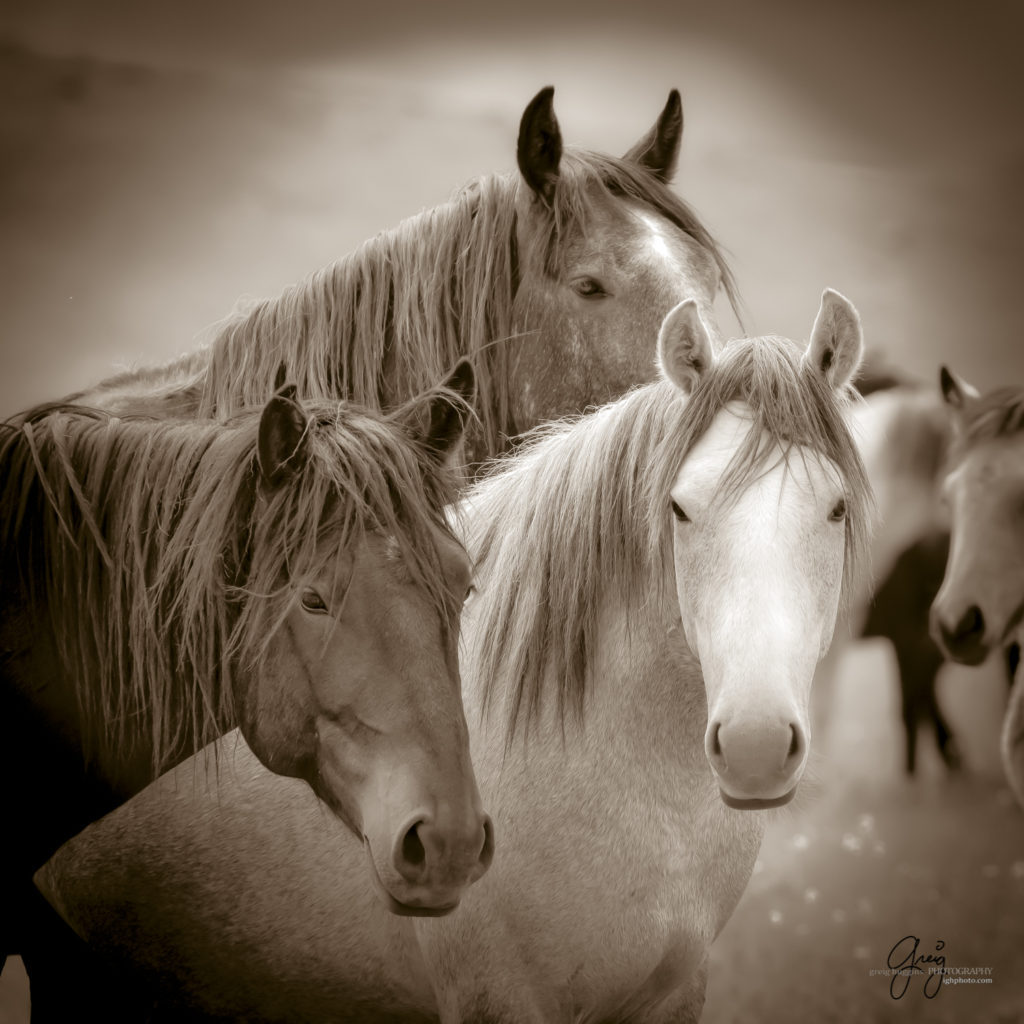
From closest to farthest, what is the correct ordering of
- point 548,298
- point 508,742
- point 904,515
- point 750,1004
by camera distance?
point 508,742
point 548,298
point 750,1004
point 904,515

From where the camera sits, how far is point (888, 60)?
3230 mm

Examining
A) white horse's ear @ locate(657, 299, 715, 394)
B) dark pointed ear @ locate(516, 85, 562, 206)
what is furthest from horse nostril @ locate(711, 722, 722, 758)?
dark pointed ear @ locate(516, 85, 562, 206)

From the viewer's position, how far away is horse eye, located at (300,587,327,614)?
1.44 metres

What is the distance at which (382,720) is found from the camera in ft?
4.58

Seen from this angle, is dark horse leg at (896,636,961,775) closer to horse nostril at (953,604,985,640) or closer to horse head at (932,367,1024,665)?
horse head at (932,367,1024,665)

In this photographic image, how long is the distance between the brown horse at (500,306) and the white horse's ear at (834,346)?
16.5 inches

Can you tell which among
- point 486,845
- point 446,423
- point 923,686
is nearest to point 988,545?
point 923,686

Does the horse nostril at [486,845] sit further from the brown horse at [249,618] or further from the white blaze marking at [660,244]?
the white blaze marking at [660,244]

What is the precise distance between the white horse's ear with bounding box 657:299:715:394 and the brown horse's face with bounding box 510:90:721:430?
1.24 ft

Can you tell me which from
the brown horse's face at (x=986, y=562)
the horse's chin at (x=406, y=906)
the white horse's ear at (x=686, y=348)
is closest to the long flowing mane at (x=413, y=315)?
the white horse's ear at (x=686, y=348)

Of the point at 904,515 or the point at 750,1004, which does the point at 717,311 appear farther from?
the point at 750,1004

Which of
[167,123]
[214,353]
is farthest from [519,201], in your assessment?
[167,123]

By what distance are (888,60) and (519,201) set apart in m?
1.74

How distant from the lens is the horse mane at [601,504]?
162 cm
